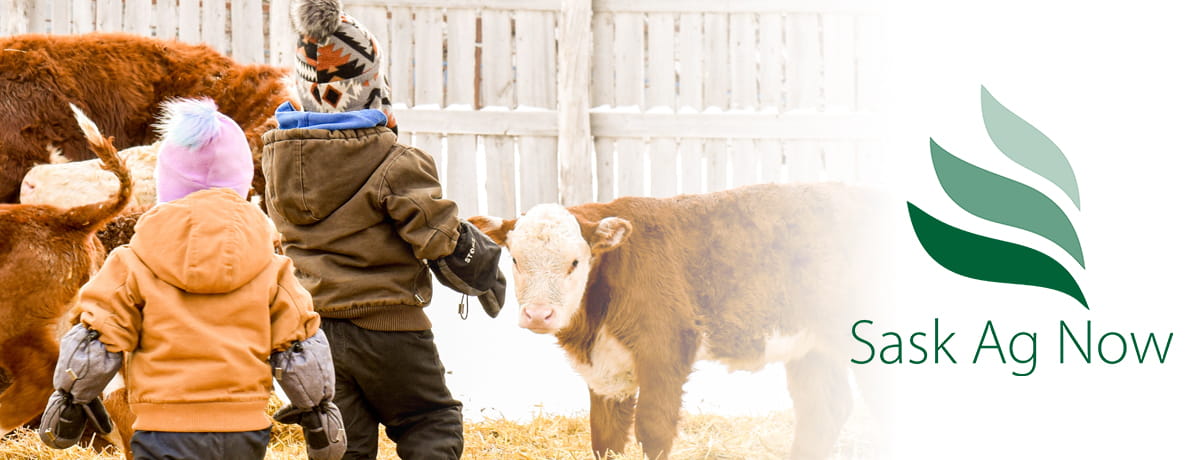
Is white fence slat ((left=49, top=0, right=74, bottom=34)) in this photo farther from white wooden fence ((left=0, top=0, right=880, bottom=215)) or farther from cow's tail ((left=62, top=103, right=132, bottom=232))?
cow's tail ((left=62, top=103, right=132, bottom=232))

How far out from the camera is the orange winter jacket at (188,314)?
2148mm

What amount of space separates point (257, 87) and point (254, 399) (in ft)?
7.52

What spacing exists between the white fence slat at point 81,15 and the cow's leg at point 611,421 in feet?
9.79

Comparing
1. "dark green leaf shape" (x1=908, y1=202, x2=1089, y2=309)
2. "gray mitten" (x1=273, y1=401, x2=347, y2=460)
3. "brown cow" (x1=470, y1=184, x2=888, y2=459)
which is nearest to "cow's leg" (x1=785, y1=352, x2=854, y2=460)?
"brown cow" (x1=470, y1=184, x2=888, y2=459)

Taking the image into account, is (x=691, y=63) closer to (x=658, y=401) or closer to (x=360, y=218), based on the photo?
(x=658, y=401)

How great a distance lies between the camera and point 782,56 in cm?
477

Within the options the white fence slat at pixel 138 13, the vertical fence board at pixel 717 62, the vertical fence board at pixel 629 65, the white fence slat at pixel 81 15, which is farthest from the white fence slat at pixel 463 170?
the white fence slat at pixel 81 15

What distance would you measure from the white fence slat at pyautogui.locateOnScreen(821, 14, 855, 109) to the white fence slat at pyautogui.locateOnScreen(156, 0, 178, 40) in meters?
2.86

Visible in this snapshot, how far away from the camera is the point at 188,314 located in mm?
2166

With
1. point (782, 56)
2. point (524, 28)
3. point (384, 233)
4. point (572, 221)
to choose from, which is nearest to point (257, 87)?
point (524, 28)

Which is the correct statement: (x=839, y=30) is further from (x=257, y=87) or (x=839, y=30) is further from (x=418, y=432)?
(x=418, y=432)

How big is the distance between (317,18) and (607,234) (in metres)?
1.13

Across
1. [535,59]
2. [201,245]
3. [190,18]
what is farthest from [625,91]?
[201,245]

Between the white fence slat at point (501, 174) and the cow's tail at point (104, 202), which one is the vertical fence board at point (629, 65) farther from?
the cow's tail at point (104, 202)
